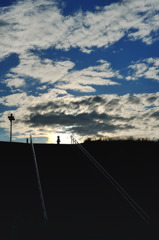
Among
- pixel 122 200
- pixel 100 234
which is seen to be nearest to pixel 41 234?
pixel 100 234

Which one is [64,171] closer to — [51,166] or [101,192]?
[51,166]

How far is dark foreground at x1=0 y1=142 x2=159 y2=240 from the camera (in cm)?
764

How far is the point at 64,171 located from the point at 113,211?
3864mm

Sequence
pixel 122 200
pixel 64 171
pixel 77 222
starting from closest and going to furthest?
pixel 77 222 → pixel 122 200 → pixel 64 171

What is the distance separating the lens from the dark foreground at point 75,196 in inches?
301

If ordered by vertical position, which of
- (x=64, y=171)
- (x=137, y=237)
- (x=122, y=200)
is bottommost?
(x=137, y=237)

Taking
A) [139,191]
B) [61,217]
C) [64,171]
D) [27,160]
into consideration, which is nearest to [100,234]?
[61,217]

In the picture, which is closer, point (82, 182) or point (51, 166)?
point (82, 182)

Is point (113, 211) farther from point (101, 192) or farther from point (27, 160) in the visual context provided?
point (27, 160)

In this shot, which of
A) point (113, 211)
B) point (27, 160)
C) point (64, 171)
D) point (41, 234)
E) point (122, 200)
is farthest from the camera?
point (27, 160)

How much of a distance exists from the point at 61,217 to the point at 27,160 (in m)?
5.76

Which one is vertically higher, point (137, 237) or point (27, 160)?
point (27, 160)

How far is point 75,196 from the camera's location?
401 inches

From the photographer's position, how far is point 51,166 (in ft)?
43.7
